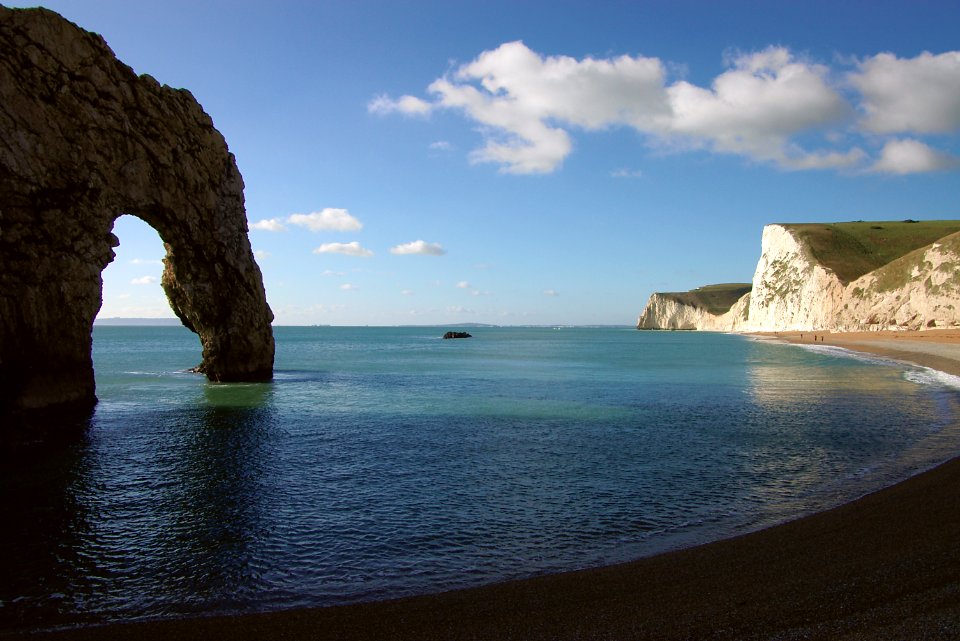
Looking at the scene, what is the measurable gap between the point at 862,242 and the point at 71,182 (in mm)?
156162

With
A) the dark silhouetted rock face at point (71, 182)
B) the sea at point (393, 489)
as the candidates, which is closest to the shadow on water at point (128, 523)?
the sea at point (393, 489)

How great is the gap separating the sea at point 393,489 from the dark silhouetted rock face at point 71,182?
368 cm

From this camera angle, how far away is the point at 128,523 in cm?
1095

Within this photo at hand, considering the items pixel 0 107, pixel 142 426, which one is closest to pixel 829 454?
pixel 142 426

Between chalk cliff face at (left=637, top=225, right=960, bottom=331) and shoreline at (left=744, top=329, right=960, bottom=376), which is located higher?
chalk cliff face at (left=637, top=225, right=960, bottom=331)

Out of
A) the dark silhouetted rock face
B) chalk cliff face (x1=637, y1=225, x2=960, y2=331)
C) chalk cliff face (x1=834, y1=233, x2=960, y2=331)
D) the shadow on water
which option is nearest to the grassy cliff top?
chalk cliff face (x1=637, y1=225, x2=960, y2=331)

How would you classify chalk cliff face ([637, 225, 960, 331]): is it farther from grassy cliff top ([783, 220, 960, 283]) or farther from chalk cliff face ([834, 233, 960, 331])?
grassy cliff top ([783, 220, 960, 283])

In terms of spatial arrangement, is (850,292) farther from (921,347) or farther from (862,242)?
(921,347)

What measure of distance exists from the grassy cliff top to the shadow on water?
5014 inches

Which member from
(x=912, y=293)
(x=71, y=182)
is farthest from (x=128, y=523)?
(x=912, y=293)

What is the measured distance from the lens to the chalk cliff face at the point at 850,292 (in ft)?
292

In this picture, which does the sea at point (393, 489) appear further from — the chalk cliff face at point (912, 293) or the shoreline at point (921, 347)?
the chalk cliff face at point (912, 293)

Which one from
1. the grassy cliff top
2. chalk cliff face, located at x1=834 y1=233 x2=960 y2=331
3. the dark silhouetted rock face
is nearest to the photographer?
the dark silhouetted rock face

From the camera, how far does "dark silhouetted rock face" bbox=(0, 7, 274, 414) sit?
2164 cm
